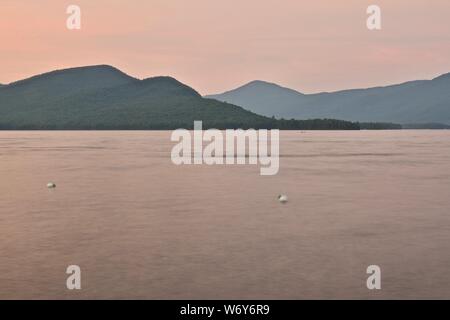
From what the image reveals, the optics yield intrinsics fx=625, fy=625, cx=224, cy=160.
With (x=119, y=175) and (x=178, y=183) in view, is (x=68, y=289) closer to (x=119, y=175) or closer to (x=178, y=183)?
(x=178, y=183)

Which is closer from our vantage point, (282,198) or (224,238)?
(224,238)

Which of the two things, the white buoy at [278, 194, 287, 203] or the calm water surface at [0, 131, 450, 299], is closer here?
the calm water surface at [0, 131, 450, 299]

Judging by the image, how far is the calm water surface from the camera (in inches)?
776

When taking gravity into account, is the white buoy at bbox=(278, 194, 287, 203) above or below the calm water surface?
above

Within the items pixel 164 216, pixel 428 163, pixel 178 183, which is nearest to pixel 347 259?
pixel 164 216

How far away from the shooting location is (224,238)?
88.8 ft

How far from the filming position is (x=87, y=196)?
4194cm

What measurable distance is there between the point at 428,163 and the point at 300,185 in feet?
93.7

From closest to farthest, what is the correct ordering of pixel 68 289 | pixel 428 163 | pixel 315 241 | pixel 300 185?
pixel 68 289 < pixel 315 241 < pixel 300 185 < pixel 428 163

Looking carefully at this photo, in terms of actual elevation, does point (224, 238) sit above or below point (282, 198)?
below

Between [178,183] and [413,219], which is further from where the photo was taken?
[178,183]

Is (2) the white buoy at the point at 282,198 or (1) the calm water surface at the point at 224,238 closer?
(1) the calm water surface at the point at 224,238

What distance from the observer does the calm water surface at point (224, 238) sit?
19.7 metres

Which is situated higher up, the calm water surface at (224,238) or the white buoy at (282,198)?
the white buoy at (282,198)
